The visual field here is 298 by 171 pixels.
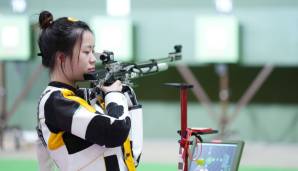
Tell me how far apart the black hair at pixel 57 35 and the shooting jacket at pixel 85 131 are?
0.32 ft

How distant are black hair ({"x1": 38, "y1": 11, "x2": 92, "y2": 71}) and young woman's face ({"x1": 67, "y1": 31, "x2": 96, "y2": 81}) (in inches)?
0.6

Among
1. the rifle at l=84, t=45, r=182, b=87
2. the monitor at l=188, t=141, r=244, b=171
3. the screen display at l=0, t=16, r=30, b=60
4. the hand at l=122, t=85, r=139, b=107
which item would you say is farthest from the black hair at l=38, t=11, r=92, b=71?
the screen display at l=0, t=16, r=30, b=60

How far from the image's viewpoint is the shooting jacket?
56.7 inches

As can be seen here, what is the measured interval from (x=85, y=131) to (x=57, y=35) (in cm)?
30

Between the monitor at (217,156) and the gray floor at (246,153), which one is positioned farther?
the gray floor at (246,153)

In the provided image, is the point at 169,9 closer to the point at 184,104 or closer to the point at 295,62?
the point at 295,62

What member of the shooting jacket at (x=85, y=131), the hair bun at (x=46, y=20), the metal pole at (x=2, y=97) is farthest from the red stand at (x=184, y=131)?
the metal pole at (x=2, y=97)

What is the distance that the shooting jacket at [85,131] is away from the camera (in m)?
1.44

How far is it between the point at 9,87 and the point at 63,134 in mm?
4886

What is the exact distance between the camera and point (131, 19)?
581cm

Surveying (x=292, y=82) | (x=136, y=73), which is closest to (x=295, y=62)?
(x=292, y=82)

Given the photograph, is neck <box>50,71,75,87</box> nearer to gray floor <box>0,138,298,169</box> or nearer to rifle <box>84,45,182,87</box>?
rifle <box>84,45,182,87</box>

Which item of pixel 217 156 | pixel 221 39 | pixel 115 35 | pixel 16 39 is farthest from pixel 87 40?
pixel 16 39

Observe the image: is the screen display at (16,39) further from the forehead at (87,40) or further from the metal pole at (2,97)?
the forehead at (87,40)
